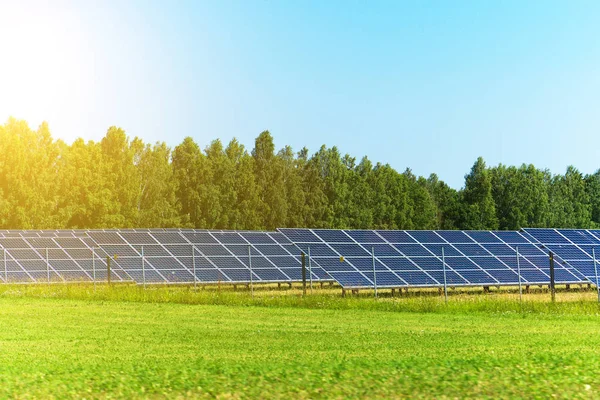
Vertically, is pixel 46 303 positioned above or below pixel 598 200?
below

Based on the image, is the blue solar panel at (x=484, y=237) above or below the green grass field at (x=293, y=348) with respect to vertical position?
above

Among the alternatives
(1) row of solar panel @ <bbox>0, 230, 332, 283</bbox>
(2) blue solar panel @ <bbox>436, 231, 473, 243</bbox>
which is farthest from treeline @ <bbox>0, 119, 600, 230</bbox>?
(2) blue solar panel @ <bbox>436, 231, 473, 243</bbox>

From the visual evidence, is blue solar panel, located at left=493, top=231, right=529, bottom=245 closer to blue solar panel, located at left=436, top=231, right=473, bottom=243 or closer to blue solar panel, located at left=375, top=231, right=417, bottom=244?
blue solar panel, located at left=436, top=231, right=473, bottom=243

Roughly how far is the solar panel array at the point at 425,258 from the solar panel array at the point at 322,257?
4 cm

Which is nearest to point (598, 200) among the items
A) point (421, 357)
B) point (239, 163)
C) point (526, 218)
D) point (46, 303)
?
point (526, 218)

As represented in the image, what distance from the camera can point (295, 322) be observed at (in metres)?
20.8

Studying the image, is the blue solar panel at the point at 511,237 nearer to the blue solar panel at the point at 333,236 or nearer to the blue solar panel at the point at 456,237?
the blue solar panel at the point at 456,237

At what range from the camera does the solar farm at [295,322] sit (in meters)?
11.0

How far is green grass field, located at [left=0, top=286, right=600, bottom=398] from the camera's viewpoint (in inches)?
421

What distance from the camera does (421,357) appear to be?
44.5 feet

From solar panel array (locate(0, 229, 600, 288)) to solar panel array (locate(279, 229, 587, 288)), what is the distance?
0.13ft

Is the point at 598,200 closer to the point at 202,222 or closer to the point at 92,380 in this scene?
the point at 202,222

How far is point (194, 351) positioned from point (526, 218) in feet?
231

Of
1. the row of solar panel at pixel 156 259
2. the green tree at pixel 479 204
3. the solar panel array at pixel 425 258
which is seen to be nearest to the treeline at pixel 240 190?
the green tree at pixel 479 204
